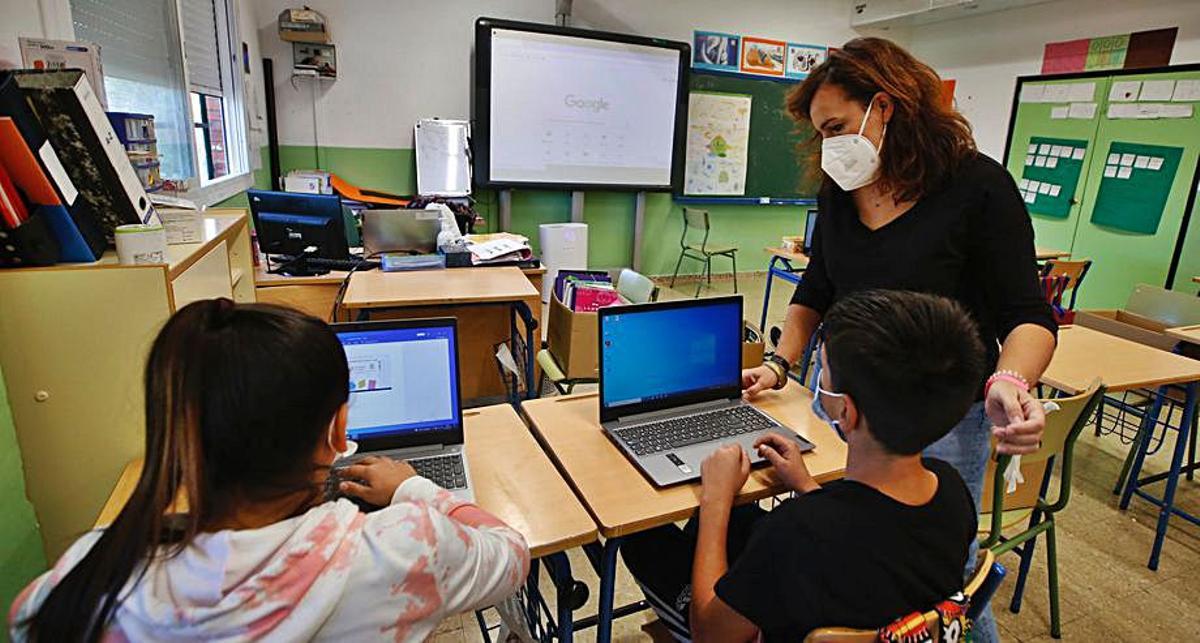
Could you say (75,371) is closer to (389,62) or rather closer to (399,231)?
(399,231)

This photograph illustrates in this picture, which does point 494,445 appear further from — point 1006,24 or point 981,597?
point 1006,24

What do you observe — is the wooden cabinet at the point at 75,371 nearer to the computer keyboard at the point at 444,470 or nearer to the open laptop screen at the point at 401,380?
the open laptop screen at the point at 401,380

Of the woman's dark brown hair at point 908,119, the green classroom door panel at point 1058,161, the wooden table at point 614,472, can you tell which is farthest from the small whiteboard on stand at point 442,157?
the green classroom door panel at point 1058,161

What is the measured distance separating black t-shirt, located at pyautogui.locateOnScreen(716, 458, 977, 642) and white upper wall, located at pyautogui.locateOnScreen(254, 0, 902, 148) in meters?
5.32

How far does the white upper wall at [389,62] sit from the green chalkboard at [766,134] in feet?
3.74

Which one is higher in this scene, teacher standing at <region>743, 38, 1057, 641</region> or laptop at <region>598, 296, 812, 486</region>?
teacher standing at <region>743, 38, 1057, 641</region>

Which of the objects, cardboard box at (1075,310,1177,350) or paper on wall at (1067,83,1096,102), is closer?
cardboard box at (1075,310,1177,350)

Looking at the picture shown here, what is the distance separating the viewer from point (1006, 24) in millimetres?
5977

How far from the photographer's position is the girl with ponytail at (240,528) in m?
0.65

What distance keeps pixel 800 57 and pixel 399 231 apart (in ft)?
16.3

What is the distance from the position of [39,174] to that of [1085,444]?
4.25 meters

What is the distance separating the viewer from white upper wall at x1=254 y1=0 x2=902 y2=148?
5.14m

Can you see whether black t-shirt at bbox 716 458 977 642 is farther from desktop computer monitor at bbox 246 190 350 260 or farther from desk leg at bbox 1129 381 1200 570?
desktop computer monitor at bbox 246 190 350 260

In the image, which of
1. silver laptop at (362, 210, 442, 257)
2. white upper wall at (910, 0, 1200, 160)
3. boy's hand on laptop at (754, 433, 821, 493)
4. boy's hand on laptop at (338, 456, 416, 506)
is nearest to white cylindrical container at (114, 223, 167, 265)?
boy's hand on laptop at (338, 456, 416, 506)
